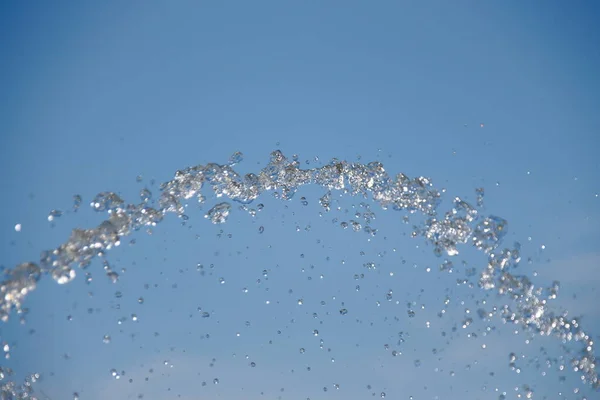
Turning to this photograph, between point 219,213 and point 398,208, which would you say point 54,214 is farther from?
point 398,208

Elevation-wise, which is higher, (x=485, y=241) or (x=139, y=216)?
(x=485, y=241)

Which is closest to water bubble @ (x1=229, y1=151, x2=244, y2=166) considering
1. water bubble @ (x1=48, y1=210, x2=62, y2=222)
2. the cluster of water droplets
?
the cluster of water droplets

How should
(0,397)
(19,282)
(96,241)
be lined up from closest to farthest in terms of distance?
(19,282), (96,241), (0,397)

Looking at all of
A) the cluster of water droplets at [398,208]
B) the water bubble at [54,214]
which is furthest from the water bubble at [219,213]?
the water bubble at [54,214]

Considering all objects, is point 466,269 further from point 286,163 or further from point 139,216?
point 139,216

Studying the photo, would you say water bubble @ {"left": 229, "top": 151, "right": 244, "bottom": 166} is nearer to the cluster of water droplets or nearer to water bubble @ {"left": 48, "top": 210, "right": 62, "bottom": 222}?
the cluster of water droplets

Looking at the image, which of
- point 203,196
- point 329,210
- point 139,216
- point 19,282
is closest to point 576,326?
point 329,210

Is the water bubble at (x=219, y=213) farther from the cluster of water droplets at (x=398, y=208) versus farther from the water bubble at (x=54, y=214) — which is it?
the water bubble at (x=54, y=214)

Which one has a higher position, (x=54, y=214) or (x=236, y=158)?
(x=236, y=158)

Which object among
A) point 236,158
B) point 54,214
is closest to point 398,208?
point 236,158

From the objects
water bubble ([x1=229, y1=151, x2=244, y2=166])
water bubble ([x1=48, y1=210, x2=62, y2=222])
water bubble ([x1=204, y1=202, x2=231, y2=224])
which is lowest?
water bubble ([x1=48, y1=210, x2=62, y2=222])

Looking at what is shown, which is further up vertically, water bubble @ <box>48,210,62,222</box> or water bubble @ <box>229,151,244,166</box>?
water bubble @ <box>229,151,244,166</box>
